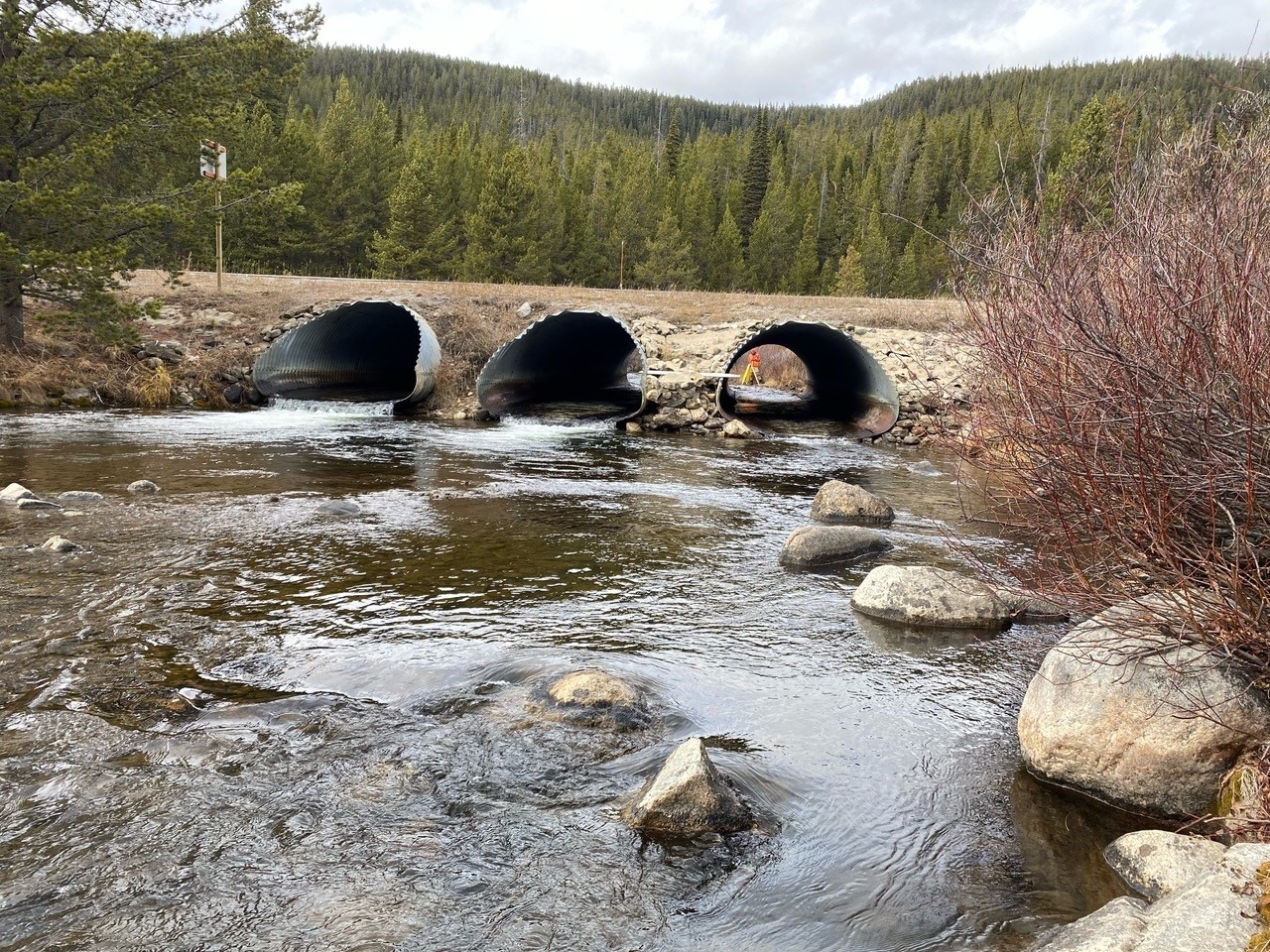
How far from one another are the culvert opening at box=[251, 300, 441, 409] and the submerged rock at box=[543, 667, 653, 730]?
49.4ft

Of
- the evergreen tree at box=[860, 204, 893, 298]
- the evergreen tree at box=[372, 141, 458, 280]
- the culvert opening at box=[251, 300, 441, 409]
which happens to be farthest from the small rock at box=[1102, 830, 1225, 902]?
the evergreen tree at box=[860, 204, 893, 298]

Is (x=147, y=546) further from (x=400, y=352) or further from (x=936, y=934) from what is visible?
(x=400, y=352)

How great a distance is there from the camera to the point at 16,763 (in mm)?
5027

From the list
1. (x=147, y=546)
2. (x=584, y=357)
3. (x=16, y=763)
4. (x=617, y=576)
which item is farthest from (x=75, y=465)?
(x=584, y=357)

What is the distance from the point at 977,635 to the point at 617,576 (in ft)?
10.9

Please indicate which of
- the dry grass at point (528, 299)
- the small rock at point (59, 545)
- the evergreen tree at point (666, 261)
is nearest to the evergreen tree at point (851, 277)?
the evergreen tree at point (666, 261)

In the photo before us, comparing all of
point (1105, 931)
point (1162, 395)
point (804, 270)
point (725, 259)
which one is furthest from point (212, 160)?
point (804, 270)

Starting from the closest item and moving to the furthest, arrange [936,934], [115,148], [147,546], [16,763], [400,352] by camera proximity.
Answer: [936,934] < [16,763] < [147,546] < [115,148] < [400,352]

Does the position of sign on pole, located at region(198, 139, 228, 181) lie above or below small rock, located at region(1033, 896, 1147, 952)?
above

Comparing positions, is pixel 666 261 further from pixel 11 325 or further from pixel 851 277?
pixel 11 325

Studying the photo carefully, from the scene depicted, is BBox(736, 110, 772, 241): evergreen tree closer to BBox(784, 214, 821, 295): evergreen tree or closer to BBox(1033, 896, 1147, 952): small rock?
BBox(784, 214, 821, 295): evergreen tree

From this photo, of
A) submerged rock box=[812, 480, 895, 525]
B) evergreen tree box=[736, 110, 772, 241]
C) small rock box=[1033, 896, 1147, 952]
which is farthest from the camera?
evergreen tree box=[736, 110, 772, 241]

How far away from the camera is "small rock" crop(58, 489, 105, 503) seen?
11.2 m

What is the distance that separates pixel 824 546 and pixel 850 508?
89.0 inches
